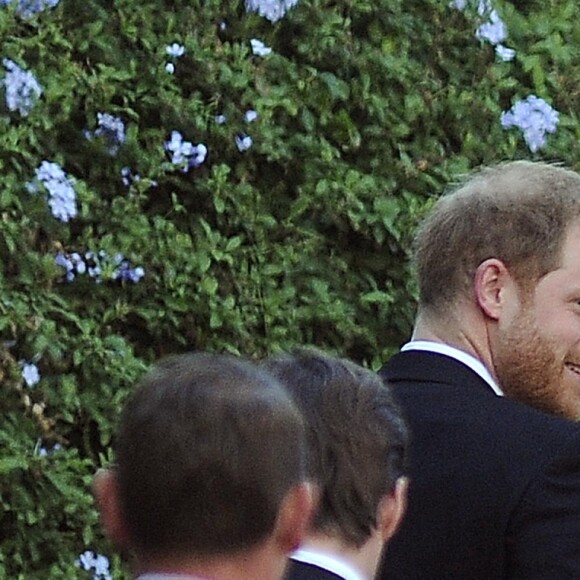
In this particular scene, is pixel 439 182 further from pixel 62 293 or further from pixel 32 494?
pixel 32 494

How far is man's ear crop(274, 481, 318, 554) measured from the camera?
5.95 feet

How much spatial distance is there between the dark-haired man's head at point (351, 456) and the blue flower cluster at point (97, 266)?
5.34 feet

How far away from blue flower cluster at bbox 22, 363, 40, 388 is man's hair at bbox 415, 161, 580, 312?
44.9 inches

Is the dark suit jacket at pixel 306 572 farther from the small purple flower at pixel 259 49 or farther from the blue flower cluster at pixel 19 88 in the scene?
the small purple flower at pixel 259 49

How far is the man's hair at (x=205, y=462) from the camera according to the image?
1.78 meters

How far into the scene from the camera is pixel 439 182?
4.41 meters

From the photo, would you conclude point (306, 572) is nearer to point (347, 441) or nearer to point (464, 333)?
point (347, 441)

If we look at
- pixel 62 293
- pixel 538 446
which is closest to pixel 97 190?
pixel 62 293

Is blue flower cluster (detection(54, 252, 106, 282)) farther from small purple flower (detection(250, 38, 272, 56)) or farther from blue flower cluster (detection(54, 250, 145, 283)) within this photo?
small purple flower (detection(250, 38, 272, 56))

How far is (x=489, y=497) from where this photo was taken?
101 inches

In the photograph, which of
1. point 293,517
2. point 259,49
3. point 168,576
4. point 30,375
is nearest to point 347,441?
point 293,517

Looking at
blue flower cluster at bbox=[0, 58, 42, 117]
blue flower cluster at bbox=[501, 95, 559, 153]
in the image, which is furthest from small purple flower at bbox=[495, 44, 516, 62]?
blue flower cluster at bbox=[0, 58, 42, 117]

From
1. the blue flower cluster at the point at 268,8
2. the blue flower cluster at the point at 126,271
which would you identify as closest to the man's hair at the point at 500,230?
the blue flower cluster at the point at 126,271

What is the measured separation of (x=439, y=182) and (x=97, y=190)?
0.97 meters
